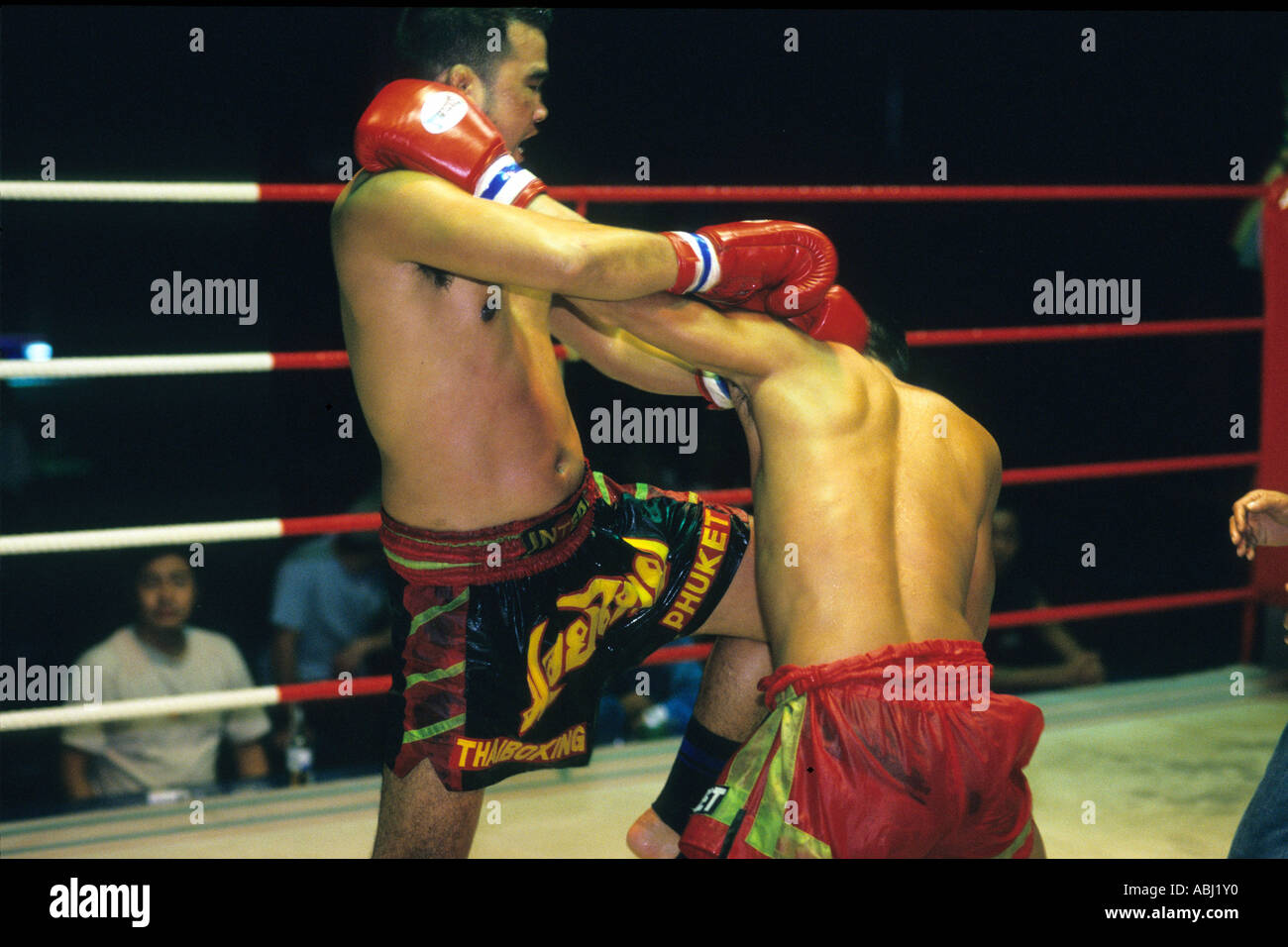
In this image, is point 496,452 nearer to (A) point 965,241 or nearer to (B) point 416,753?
(B) point 416,753

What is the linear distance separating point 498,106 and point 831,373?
2.03 feet

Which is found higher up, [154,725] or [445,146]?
[445,146]

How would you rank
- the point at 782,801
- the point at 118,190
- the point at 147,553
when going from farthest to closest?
the point at 147,553 < the point at 118,190 < the point at 782,801

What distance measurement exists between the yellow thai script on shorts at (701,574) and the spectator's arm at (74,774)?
142cm

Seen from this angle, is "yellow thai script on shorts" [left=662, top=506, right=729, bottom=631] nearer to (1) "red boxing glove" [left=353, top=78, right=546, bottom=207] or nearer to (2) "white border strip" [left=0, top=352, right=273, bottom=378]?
(1) "red boxing glove" [left=353, top=78, right=546, bottom=207]

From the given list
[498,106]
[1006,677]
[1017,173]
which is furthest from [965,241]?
[498,106]

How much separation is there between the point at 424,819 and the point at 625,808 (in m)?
0.71

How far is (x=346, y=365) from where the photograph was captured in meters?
2.53

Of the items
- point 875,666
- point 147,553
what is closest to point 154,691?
point 147,553

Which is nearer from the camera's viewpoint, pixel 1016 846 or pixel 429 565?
pixel 1016 846

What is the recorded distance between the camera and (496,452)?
1719 mm

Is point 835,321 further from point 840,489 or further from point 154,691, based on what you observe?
point 154,691

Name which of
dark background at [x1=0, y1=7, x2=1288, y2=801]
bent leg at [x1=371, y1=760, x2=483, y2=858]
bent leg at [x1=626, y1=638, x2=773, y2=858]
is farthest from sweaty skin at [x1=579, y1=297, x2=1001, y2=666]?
dark background at [x1=0, y1=7, x2=1288, y2=801]

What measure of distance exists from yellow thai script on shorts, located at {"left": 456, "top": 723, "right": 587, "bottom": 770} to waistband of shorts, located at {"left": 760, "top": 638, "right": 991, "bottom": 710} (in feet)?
1.20
